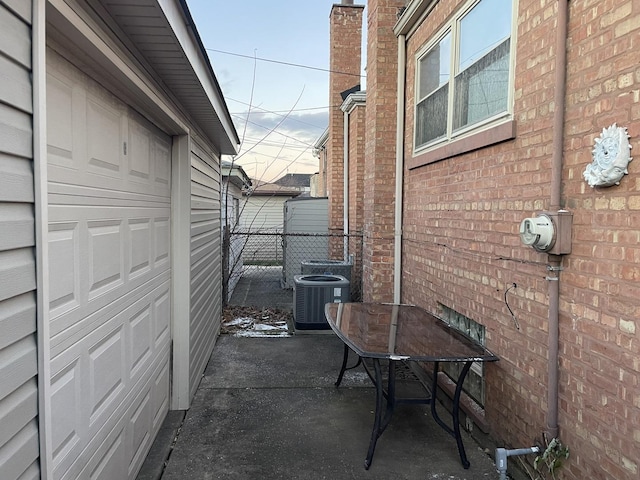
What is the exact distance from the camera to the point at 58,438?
1.91 meters

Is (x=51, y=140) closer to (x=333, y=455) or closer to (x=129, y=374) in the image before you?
(x=129, y=374)

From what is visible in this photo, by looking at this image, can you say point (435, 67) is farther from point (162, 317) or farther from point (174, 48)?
point (162, 317)

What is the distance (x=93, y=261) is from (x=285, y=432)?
2183 mm

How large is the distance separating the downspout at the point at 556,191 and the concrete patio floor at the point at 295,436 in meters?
0.91

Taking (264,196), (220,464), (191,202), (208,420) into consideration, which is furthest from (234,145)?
(264,196)

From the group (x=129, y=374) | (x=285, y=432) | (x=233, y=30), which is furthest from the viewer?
(x=233, y=30)

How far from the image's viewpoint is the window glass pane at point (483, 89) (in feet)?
11.1

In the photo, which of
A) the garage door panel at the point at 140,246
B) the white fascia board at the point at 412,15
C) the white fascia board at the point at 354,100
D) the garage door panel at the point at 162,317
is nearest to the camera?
the garage door panel at the point at 140,246

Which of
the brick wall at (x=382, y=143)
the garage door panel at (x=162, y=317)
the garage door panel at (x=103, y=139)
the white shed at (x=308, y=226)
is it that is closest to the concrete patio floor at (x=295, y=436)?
the garage door panel at (x=162, y=317)

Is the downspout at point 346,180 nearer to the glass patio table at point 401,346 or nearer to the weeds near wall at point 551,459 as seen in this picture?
the glass patio table at point 401,346

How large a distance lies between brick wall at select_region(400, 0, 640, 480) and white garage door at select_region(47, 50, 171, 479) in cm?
245

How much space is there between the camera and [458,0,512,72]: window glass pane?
134 inches

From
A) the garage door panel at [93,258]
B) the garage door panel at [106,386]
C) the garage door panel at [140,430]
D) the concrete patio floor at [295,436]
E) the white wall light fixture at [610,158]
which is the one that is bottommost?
the concrete patio floor at [295,436]

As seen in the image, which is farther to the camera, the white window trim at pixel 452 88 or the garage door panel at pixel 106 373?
the white window trim at pixel 452 88
